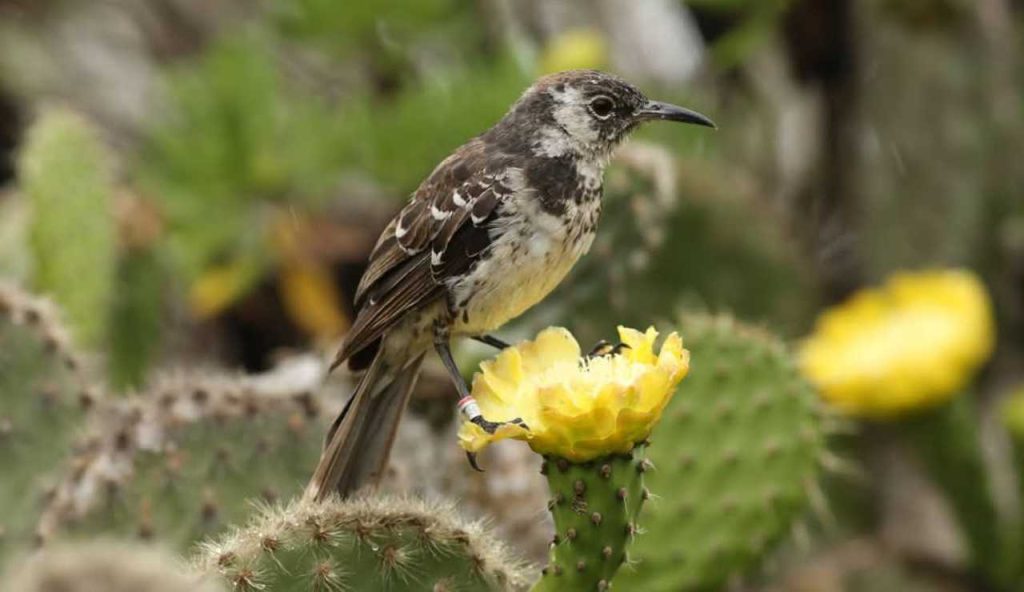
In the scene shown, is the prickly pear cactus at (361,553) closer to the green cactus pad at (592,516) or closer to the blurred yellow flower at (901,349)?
the green cactus pad at (592,516)

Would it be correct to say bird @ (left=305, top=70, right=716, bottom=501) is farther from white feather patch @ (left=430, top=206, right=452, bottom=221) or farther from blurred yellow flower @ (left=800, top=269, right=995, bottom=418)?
blurred yellow flower @ (left=800, top=269, right=995, bottom=418)

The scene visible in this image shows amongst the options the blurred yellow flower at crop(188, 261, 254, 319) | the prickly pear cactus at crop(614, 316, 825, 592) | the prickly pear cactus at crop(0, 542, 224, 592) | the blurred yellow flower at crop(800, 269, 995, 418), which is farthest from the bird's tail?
the blurred yellow flower at crop(188, 261, 254, 319)

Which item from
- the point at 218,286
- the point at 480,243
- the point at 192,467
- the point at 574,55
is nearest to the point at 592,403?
the point at 480,243

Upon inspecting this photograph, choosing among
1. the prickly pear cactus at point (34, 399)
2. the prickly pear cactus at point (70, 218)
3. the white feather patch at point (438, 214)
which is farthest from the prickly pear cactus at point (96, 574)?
the prickly pear cactus at point (70, 218)

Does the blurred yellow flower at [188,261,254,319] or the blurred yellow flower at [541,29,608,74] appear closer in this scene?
the blurred yellow flower at [541,29,608,74]

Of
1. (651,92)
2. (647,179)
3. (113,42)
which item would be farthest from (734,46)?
(113,42)

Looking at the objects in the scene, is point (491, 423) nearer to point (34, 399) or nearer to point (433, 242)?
point (433, 242)
